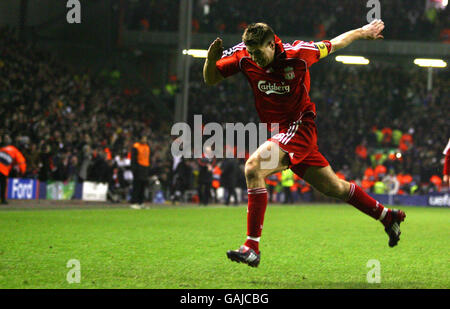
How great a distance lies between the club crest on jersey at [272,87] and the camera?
6.94 m

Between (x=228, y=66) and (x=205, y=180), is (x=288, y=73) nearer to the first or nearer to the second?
(x=228, y=66)

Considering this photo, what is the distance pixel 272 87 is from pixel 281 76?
0.13 metres

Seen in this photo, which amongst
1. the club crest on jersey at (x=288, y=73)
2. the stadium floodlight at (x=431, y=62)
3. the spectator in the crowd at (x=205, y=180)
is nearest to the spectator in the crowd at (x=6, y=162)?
the spectator in the crowd at (x=205, y=180)

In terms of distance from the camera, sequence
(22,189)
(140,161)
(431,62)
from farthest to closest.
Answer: (431,62) < (22,189) < (140,161)

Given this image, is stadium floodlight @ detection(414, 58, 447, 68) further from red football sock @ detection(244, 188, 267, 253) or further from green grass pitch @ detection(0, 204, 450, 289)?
red football sock @ detection(244, 188, 267, 253)

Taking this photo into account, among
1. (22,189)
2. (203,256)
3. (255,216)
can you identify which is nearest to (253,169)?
(255,216)

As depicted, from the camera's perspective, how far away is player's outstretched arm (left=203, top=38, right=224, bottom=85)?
6883mm

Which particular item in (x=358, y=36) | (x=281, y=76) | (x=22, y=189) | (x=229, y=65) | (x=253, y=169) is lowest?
(x=22, y=189)

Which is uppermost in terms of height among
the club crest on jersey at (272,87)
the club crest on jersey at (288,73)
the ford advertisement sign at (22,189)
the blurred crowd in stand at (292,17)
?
the blurred crowd in stand at (292,17)

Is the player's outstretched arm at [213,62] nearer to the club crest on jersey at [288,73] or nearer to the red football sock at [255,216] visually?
the club crest on jersey at [288,73]

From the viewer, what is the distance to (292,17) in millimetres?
37594

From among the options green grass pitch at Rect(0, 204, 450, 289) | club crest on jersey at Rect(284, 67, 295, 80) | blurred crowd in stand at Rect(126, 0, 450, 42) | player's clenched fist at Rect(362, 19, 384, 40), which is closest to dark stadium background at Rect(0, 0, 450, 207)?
blurred crowd in stand at Rect(126, 0, 450, 42)

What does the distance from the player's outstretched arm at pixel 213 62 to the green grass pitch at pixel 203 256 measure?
1.83 meters
